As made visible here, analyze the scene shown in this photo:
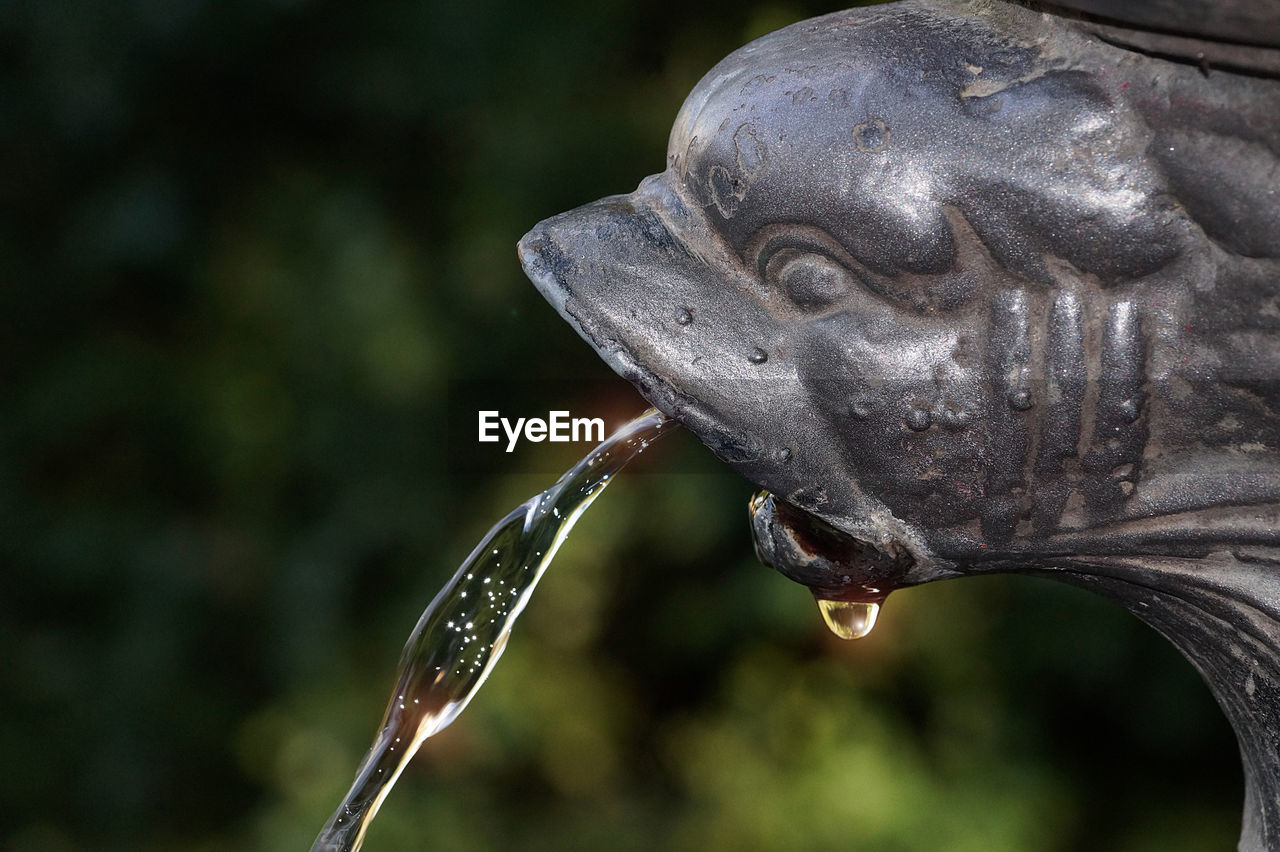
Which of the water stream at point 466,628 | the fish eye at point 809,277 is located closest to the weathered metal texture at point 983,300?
the fish eye at point 809,277

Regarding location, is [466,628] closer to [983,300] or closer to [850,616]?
[850,616]

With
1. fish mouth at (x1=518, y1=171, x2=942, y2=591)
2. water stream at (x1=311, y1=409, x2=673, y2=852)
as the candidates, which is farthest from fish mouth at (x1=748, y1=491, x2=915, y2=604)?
water stream at (x1=311, y1=409, x2=673, y2=852)

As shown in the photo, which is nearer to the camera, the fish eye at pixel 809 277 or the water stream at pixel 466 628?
the fish eye at pixel 809 277

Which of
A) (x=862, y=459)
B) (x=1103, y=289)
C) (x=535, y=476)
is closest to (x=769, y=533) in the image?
(x=862, y=459)

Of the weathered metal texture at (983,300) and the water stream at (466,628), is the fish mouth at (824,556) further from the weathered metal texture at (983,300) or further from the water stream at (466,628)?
the water stream at (466,628)

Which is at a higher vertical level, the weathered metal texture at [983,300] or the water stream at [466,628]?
the weathered metal texture at [983,300]

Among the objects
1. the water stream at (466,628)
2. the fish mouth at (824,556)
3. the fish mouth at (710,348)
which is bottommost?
the water stream at (466,628)
